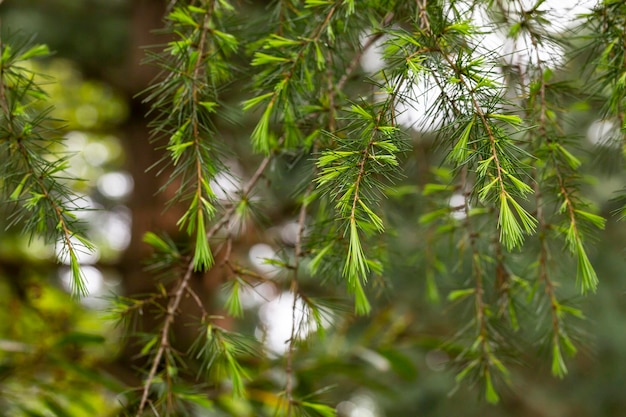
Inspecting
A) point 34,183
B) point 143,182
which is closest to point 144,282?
point 143,182

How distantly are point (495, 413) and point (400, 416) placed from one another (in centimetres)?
81

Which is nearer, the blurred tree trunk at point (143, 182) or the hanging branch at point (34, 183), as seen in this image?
the hanging branch at point (34, 183)

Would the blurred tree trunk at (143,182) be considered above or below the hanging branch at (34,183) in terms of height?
above

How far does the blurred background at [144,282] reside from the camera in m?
1.16

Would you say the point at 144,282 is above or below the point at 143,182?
below

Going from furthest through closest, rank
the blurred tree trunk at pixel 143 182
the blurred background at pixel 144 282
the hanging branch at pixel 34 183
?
the blurred tree trunk at pixel 143 182 → the blurred background at pixel 144 282 → the hanging branch at pixel 34 183

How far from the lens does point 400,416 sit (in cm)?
288

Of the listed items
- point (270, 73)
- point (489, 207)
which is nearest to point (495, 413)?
point (489, 207)

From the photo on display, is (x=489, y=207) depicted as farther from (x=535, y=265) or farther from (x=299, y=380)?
(x=299, y=380)

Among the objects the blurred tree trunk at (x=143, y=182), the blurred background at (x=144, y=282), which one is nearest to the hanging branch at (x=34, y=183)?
the blurred background at (x=144, y=282)

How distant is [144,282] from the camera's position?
61.1 inches

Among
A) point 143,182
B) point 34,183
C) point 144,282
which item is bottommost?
point 34,183

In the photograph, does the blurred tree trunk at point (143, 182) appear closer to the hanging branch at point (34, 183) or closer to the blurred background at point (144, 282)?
the blurred background at point (144, 282)

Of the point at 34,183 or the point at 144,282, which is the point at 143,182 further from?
the point at 34,183
